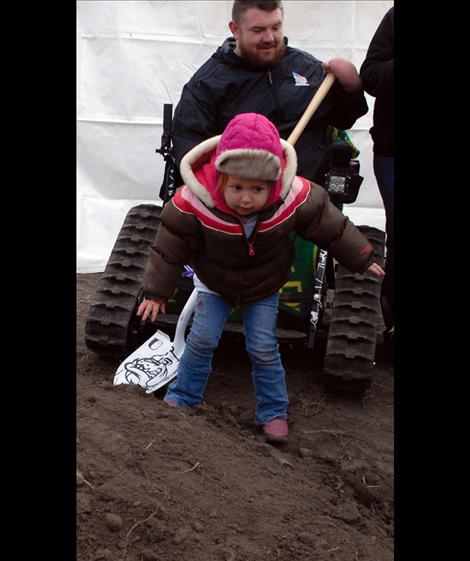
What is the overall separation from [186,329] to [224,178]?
123cm

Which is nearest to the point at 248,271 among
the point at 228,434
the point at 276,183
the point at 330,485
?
the point at 276,183

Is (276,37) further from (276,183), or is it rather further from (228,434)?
(228,434)

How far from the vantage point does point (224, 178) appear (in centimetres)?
358

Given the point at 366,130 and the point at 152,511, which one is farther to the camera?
the point at 366,130

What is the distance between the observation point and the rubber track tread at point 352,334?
4.29 meters

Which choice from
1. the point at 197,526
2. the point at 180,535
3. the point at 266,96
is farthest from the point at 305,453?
the point at 266,96

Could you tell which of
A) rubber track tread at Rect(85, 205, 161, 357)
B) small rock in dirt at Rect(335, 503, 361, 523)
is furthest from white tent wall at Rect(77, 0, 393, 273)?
small rock in dirt at Rect(335, 503, 361, 523)

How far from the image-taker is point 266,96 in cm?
438

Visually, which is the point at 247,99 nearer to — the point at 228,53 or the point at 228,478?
the point at 228,53

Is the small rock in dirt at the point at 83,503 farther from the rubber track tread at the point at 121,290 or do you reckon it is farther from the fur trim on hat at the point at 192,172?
the rubber track tread at the point at 121,290

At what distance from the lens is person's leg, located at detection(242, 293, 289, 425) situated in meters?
3.90

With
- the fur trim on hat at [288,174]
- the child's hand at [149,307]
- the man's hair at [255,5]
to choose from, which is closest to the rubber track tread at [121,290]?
the child's hand at [149,307]

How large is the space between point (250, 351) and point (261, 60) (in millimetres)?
1500

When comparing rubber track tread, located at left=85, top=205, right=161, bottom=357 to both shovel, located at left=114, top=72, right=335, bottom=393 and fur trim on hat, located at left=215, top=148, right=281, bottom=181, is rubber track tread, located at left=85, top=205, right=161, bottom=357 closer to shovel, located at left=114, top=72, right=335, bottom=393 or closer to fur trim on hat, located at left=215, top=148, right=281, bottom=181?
shovel, located at left=114, top=72, right=335, bottom=393
